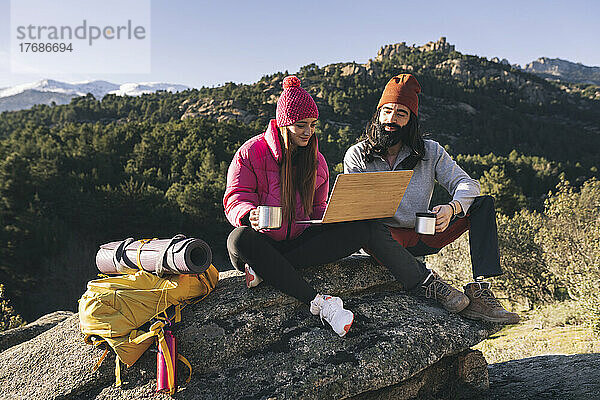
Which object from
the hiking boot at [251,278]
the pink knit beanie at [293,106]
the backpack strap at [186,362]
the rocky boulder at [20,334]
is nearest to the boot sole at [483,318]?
the hiking boot at [251,278]

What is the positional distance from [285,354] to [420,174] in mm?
1878

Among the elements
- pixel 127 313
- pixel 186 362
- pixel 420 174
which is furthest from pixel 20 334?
pixel 420 174

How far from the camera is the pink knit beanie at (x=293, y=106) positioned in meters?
3.38

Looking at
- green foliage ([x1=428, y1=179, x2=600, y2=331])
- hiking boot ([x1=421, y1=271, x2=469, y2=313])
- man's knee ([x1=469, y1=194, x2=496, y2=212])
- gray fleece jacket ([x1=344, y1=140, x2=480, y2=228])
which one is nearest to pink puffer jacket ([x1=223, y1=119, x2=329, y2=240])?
gray fleece jacket ([x1=344, y1=140, x2=480, y2=228])

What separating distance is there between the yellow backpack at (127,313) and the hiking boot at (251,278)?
59 cm

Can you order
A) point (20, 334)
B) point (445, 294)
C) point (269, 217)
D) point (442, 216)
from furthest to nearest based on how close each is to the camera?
1. point (20, 334)
2. point (445, 294)
3. point (442, 216)
4. point (269, 217)

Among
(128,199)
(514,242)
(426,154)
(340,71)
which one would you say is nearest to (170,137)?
(128,199)

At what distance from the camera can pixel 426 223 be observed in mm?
3094

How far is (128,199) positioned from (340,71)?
5539 centimetres

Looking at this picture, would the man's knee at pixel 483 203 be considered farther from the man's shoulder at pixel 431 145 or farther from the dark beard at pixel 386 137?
the dark beard at pixel 386 137

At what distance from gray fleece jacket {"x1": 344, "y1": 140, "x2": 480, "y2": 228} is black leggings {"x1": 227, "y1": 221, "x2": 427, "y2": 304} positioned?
1.27ft

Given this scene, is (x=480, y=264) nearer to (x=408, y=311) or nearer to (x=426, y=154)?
(x=408, y=311)

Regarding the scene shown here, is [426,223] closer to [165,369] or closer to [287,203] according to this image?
[287,203]

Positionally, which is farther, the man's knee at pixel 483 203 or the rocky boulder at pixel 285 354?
the man's knee at pixel 483 203
